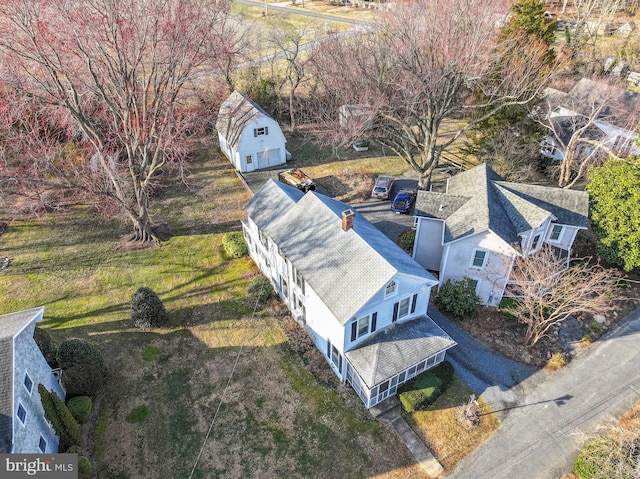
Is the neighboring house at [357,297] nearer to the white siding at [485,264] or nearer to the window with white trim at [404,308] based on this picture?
the window with white trim at [404,308]

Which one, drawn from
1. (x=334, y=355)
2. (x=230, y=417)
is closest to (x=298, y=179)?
(x=334, y=355)

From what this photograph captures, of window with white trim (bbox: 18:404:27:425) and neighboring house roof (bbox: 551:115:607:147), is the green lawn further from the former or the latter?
neighboring house roof (bbox: 551:115:607:147)

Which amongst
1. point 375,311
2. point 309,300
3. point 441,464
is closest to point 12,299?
point 309,300

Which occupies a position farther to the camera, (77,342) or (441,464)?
(77,342)

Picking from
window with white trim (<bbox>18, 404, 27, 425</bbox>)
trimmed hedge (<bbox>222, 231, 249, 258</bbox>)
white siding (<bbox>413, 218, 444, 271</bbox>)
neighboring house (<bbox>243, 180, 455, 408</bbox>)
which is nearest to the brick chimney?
neighboring house (<bbox>243, 180, 455, 408</bbox>)

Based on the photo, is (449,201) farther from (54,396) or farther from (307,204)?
(54,396)

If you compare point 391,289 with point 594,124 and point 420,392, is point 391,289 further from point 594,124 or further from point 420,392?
point 594,124
